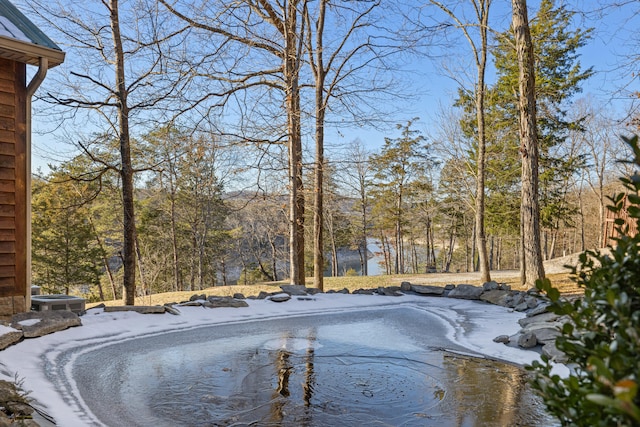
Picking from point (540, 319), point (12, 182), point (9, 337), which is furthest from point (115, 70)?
point (540, 319)

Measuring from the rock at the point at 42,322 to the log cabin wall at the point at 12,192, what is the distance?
21.9 inches

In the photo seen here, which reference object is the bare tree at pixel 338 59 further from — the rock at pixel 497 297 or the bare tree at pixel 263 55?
the rock at pixel 497 297

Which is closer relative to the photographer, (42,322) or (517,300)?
(42,322)

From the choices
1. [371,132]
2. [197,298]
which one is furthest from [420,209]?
[197,298]

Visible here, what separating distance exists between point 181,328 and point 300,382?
2799 millimetres

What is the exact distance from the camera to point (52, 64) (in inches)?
225

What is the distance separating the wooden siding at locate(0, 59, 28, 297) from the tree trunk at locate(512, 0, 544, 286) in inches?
313

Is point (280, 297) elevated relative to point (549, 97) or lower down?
lower down

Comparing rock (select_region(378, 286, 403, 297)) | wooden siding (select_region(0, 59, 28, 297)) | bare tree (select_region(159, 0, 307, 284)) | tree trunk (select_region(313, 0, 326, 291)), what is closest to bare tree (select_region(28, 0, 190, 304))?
bare tree (select_region(159, 0, 307, 284))

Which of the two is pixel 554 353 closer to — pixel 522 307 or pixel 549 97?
pixel 522 307

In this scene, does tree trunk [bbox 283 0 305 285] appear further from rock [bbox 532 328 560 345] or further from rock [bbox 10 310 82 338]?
rock [bbox 532 328 560 345]

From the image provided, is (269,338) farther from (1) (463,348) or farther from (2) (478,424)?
(2) (478,424)

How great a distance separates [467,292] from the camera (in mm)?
8125

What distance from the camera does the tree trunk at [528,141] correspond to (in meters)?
8.07
